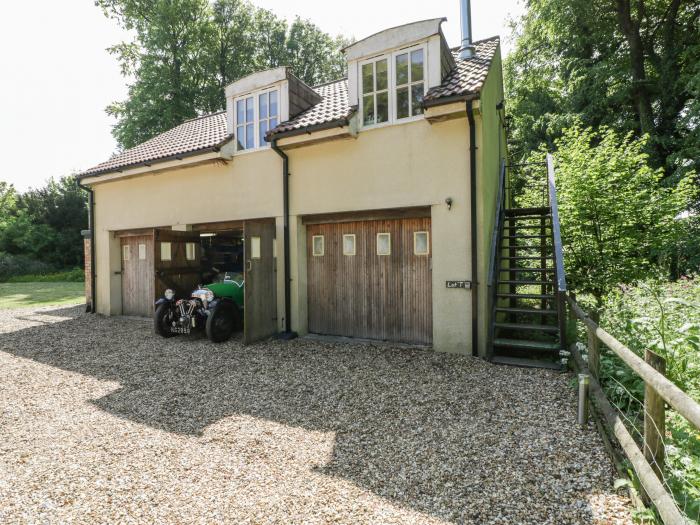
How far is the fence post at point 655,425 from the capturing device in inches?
85.4

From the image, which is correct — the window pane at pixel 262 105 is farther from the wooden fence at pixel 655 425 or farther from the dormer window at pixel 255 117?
the wooden fence at pixel 655 425

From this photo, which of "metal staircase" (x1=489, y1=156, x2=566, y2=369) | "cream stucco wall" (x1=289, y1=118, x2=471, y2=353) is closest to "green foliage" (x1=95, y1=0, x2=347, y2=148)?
"cream stucco wall" (x1=289, y1=118, x2=471, y2=353)

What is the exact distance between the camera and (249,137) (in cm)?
834

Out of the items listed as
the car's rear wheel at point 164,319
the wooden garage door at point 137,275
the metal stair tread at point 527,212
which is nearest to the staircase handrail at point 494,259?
the metal stair tread at point 527,212

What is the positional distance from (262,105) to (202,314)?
4.82m

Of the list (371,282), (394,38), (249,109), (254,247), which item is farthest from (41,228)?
(394,38)

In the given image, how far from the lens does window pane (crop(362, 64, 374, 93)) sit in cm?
698

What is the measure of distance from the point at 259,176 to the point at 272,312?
2.98 metres

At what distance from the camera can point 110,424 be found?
3.83 m

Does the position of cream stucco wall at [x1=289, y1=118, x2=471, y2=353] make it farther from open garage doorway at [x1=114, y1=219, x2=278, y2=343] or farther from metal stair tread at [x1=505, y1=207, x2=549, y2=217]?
metal stair tread at [x1=505, y1=207, x2=549, y2=217]

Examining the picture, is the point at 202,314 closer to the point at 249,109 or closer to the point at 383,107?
the point at 249,109

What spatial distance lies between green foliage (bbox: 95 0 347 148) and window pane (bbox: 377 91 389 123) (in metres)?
15.5

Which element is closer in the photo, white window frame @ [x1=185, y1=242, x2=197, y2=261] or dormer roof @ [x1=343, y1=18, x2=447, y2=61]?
dormer roof @ [x1=343, y1=18, x2=447, y2=61]

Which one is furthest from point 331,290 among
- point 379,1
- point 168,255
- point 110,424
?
point 379,1
